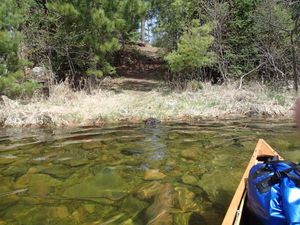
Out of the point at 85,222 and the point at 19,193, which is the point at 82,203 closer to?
the point at 85,222

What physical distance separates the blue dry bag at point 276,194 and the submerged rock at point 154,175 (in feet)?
8.31

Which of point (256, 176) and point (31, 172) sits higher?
point (256, 176)

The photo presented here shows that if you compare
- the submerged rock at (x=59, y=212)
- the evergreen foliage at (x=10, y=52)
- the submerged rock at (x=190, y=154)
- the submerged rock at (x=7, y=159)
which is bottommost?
the submerged rock at (x=59, y=212)

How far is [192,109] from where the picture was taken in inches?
486

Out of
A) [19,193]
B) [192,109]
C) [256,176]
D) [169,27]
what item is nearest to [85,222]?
[19,193]

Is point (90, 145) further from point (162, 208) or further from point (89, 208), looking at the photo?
point (162, 208)

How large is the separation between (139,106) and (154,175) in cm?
676

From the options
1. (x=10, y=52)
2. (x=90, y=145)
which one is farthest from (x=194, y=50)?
(x=90, y=145)

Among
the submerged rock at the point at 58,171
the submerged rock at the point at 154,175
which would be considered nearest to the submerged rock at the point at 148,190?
the submerged rock at the point at 154,175

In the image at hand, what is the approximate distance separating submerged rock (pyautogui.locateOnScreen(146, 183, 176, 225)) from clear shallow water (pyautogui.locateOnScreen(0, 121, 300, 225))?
0.04 feet

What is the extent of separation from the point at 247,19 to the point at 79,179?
1269 centimetres

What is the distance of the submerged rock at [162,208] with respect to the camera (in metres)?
4.53

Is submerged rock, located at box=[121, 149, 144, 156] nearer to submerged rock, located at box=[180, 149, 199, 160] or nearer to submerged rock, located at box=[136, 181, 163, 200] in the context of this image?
submerged rock, located at box=[180, 149, 199, 160]

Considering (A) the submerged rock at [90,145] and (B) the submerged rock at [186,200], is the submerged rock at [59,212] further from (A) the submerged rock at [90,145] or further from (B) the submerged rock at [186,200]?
(A) the submerged rock at [90,145]
